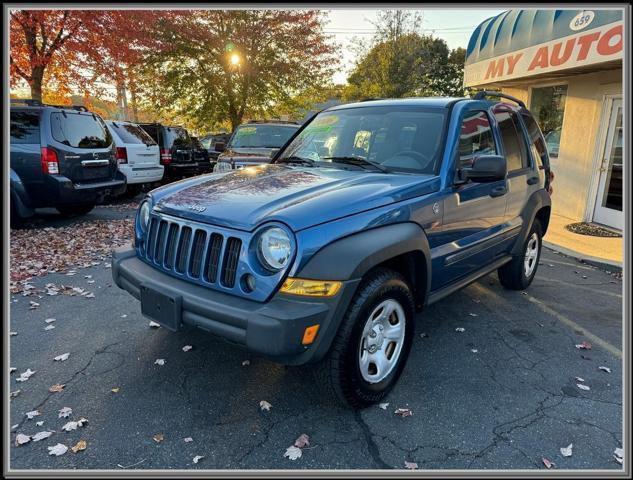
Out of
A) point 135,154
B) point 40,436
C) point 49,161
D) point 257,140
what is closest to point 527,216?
point 40,436

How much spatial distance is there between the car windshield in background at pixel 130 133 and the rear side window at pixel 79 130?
2154 millimetres

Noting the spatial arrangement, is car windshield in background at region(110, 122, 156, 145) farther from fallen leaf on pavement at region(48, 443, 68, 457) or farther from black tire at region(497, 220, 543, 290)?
fallen leaf on pavement at region(48, 443, 68, 457)

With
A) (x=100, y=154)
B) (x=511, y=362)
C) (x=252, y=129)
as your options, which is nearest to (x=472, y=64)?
(x=252, y=129)

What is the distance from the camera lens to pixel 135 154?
10125 millimetres

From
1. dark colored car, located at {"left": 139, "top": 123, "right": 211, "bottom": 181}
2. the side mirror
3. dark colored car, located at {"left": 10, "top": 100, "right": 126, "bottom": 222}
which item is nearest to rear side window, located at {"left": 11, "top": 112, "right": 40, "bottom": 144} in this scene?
dark colored car, located at {"left": 10, "top": 100, "right": 126, "bottom": 222}

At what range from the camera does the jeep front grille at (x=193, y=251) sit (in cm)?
251

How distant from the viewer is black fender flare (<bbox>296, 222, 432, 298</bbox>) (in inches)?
92.3

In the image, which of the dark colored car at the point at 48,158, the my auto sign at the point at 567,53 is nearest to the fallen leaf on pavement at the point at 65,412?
Answer: the dark colored car at the point at 48,158

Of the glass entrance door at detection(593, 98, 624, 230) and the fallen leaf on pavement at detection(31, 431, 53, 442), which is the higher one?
the glass entrance door at detection(593, 98, 624, 230)

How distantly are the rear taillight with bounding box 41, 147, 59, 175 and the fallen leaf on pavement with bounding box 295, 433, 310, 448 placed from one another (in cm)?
626

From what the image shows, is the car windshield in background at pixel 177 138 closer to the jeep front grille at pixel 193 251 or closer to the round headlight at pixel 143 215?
the round headlight at pixel 143 215

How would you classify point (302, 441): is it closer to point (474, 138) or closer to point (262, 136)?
point (474, 138)

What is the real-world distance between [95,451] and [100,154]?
647cm

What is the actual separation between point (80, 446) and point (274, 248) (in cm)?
151
